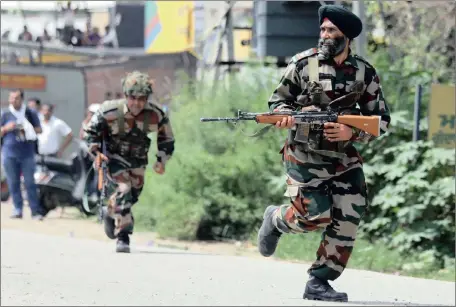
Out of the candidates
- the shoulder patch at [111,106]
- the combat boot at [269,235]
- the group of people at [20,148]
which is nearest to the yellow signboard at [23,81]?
the group of people at [20,148]

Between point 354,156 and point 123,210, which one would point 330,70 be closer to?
point 354,156

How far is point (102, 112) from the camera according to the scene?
36.0ft

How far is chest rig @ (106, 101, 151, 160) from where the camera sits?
36.0 feet

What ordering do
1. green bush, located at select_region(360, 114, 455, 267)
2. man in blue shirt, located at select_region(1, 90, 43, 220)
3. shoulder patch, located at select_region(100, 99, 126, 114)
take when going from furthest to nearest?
man in blue shirt, located at select_region(1, 90, 43, 220)
green bush, located at select_region(360, 114, 455, 267)
shoulder patch, located at select_region(100, 99, 126, 114)

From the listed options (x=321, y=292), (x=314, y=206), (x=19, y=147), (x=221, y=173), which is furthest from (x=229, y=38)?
(x=321, y=292)

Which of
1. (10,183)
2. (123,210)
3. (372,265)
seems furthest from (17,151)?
(372,265)

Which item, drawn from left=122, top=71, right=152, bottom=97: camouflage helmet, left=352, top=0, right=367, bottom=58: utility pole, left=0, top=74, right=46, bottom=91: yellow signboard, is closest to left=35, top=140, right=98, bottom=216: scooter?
left=0, top=74, right=46, bottom=91: yellow signboard

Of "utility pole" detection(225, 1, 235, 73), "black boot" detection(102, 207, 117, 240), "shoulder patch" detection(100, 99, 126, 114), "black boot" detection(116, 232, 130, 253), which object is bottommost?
"black boot" detection(116, 232, 130, 253)

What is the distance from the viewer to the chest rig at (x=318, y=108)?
7.02m

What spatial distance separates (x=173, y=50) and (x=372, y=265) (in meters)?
13.4

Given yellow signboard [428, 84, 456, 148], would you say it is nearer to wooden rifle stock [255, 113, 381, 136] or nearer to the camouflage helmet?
the camouflage helmet

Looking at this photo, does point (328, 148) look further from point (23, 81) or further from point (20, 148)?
point (23, 81)

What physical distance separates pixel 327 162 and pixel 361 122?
36 cm

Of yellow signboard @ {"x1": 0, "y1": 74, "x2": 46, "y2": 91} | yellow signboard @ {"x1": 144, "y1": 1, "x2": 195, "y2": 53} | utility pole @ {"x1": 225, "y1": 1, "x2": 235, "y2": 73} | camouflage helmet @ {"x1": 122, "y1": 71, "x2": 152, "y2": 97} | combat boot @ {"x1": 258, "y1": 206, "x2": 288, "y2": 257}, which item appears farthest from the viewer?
yellow signboard @ {"x1": 144, "y1": 1, "x2": 195, "y2": 53}
